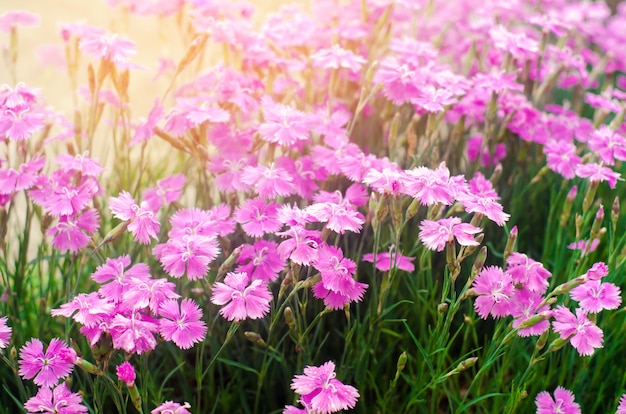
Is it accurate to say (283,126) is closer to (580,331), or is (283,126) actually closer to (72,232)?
(72,232)

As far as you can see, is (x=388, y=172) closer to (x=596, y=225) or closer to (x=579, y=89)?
(x=596, y=225)

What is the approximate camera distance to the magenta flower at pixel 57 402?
1198 mm

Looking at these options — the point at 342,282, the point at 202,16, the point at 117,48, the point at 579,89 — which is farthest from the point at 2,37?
the point at 342,282

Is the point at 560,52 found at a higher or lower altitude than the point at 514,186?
higher

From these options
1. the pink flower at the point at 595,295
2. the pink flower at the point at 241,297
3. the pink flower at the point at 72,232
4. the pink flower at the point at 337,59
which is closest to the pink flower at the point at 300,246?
the pink flower at the point at 241,297

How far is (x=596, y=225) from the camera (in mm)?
1516

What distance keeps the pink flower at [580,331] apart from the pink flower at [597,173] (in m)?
0.38

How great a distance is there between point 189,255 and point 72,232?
0.95ft

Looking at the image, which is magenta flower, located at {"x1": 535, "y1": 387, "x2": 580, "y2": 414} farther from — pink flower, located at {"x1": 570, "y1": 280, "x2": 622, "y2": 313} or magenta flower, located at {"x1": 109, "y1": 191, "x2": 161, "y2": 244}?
magenta flower, located at {"x1": 109, "y1": 191, "x2": 161, "y2": 244}

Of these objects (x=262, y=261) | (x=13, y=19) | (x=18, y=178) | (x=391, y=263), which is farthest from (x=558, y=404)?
(x=13, y=19)

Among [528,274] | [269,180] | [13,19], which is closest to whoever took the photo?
[528,274]

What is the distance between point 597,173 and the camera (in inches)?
63.4

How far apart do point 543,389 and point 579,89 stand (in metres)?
1.30

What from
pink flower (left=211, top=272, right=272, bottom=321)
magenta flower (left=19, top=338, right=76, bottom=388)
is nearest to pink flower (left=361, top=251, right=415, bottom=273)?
pink flower (left=211, top=272, right=272, bottom=321)
